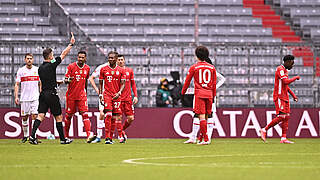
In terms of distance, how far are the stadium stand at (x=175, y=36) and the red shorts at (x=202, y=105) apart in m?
5.25

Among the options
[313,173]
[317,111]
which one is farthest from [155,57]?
[313,173]

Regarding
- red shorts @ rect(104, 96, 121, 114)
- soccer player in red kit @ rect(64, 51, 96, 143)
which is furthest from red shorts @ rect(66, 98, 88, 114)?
red shorts @ rect(104, 96, 121, 114)

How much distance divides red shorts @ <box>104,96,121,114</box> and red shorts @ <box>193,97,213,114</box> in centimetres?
171

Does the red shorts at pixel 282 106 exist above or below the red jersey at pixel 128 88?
below

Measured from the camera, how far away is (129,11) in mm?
26766

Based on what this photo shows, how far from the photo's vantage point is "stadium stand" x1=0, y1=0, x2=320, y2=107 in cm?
1798

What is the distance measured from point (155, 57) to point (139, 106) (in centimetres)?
143

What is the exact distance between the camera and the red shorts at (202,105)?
12.6m

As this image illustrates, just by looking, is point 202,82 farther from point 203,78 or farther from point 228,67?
point 228,67

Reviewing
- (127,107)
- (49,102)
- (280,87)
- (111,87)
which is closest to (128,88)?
(127,107)

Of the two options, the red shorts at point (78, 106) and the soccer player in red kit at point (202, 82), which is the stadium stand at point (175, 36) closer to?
the red shorts at point (78, 106)

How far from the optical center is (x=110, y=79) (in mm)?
13445

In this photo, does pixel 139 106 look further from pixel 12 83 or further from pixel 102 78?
pixel 102 78

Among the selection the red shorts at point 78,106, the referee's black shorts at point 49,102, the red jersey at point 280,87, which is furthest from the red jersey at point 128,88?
the red jersey at point 280,87
